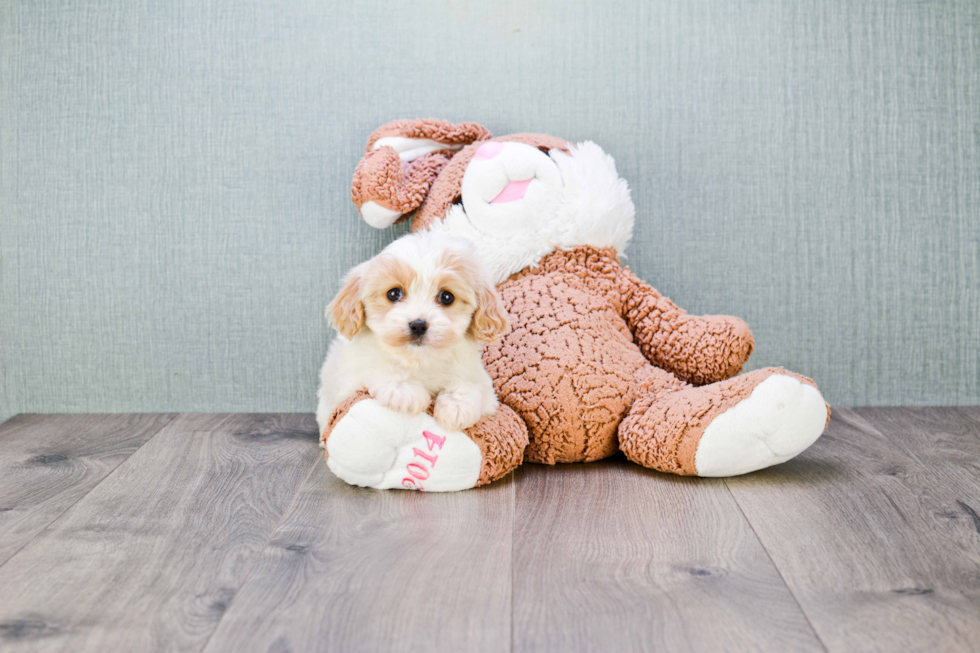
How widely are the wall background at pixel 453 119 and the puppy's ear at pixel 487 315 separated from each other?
0.58 m

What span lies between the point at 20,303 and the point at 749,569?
181 cm

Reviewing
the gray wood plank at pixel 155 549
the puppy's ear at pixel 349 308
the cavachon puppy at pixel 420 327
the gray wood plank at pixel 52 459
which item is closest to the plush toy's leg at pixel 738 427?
the cavachon puppy at pixel 420 327

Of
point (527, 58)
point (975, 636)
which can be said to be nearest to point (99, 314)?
point (527, 58)

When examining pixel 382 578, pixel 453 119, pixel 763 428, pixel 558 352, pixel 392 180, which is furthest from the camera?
pixel 453 119

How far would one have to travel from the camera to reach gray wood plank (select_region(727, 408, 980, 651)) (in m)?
0.91

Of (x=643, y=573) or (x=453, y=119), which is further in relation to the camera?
(x=453, y=119)

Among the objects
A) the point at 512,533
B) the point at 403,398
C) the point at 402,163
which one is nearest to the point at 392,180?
the point at 402,163

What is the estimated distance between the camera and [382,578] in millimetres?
1021

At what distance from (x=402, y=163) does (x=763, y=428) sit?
3.09 feet

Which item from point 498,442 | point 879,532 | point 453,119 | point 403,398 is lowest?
point 879,532

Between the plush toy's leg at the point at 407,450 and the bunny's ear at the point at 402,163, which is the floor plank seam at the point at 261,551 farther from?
the bunny's ear at the point at 402,163

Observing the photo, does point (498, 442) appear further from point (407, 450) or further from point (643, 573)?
point (643, 573)

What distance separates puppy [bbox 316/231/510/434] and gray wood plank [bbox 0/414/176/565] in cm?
53

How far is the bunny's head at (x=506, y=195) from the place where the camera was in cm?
157
